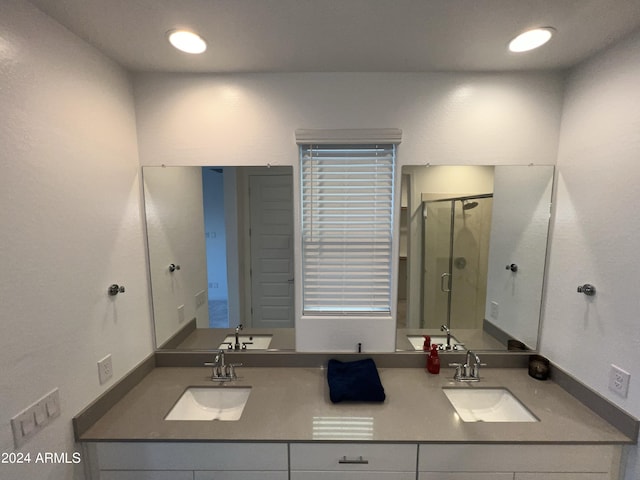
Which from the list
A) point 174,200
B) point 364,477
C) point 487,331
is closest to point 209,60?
point 174,200

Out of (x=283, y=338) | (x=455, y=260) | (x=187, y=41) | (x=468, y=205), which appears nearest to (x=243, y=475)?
(x=283, y=338)

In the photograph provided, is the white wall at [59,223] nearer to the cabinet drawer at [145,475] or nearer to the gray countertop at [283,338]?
the cabinet drawer at [145,475]

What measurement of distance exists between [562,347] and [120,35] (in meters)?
2.57

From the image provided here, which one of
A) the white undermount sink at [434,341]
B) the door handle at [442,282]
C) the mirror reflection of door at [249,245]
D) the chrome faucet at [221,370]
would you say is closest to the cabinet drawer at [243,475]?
the chrome faucet at [221,370]

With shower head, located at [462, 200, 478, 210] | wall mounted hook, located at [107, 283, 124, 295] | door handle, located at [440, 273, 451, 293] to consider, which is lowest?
door handle, located at [440, 273, 451, 293]

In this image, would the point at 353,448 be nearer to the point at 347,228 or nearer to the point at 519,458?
the point at 519,458

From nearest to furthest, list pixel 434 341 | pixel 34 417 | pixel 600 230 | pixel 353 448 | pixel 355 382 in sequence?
1. pixel 34 417
2. pixel 353 448
3. pixel 600 230
4. pixel 355 382
5. pixel 434 341

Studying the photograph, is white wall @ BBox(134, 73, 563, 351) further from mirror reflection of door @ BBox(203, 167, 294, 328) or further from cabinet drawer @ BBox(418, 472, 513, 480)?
cabinet drawer @ BBox(418, 472, 513, 480)

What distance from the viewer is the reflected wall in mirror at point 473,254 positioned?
1548 mm

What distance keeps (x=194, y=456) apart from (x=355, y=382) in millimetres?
755

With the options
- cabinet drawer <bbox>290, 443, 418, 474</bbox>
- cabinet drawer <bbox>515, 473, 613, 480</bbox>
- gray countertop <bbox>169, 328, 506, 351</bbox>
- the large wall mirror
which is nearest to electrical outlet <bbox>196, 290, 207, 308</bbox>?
the large wall mirror

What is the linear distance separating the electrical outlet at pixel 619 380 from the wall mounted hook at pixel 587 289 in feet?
1.00

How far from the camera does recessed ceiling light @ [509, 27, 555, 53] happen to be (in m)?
1.12

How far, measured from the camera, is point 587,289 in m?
1.27
